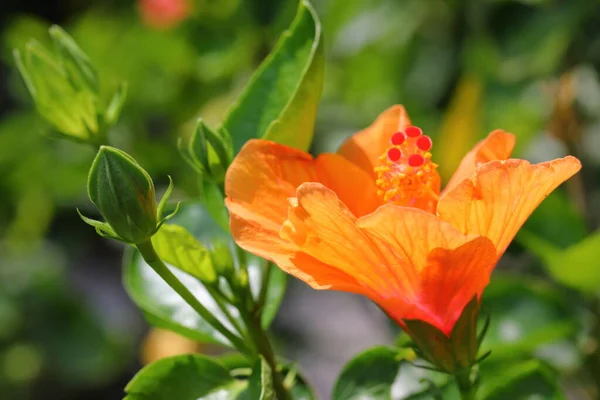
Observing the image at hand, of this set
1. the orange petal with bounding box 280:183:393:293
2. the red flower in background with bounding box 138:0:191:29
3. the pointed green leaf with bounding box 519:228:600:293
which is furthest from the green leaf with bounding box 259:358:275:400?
the red flower in background with bounding box 138:0:191:29

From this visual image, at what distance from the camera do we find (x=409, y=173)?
751 mm

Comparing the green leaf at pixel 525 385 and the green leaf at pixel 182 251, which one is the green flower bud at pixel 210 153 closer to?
the green leaf at pixel 182 251

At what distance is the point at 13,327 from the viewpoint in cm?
232

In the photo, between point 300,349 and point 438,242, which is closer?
point 438,242

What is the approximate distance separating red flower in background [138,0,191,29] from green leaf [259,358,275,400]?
1.30 m

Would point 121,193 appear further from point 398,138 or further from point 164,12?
point 164,12

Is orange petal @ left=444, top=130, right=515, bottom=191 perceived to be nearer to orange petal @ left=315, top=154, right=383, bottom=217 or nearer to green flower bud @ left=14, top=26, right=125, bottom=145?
orange petal @ left=315, top=154, right=383, bottom=217

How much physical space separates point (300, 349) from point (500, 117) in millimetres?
1010

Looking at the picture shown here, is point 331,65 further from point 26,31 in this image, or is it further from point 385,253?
point 385,253

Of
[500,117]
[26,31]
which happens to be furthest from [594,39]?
[26,31]

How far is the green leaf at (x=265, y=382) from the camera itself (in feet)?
2.39

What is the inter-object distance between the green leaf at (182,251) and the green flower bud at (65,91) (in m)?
0.21

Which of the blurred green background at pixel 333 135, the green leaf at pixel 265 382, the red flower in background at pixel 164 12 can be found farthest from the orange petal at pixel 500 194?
the red flower in background at pixel 164 12

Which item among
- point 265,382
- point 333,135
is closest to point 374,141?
point 265,382
